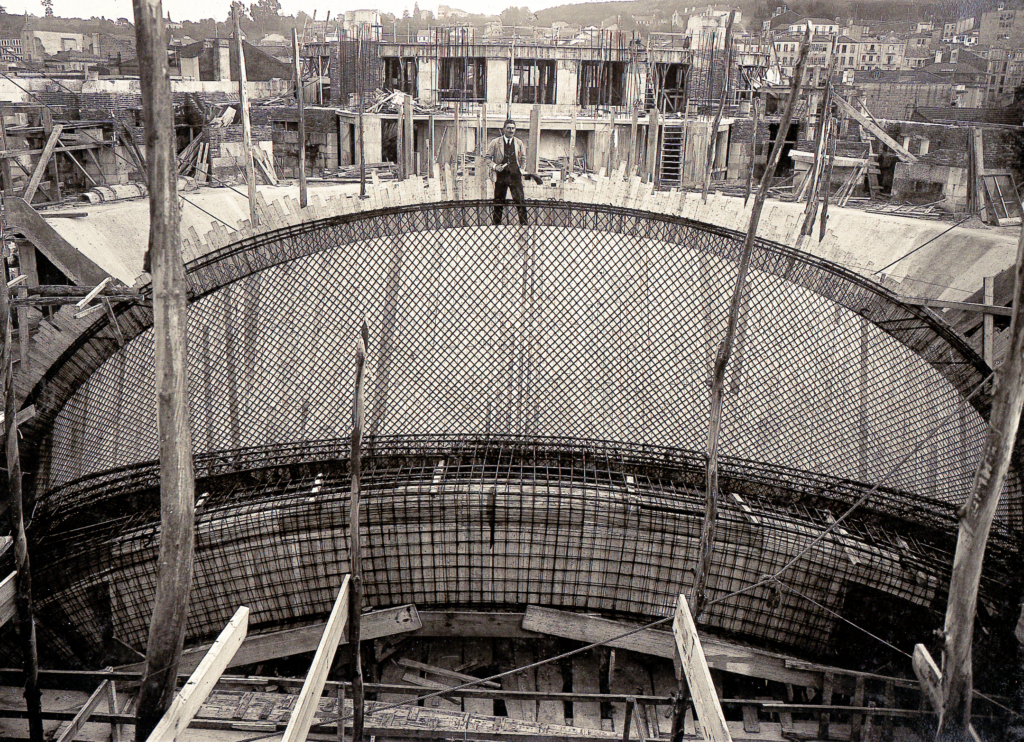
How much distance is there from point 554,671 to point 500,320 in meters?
2.29

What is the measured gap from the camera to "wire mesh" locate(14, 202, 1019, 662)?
4668 millimetres

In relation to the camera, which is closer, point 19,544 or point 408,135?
point 19,544

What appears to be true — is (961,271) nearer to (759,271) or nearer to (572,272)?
(759,271)

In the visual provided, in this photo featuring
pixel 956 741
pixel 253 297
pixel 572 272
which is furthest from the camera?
pixel 572 272

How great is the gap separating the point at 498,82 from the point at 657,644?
1508cm

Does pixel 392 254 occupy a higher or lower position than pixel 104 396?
higher

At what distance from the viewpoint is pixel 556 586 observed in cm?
487

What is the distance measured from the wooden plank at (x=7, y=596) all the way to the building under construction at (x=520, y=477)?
20mm

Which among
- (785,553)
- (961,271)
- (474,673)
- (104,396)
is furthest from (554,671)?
(961,271)

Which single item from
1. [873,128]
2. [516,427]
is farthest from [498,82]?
[516,427]

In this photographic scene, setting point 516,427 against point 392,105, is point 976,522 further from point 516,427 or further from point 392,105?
point 392,105

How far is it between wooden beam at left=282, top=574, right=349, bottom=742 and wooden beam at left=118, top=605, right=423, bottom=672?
3.24 ft

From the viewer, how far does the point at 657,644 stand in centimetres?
476

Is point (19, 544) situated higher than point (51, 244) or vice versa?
point (51, 244)
